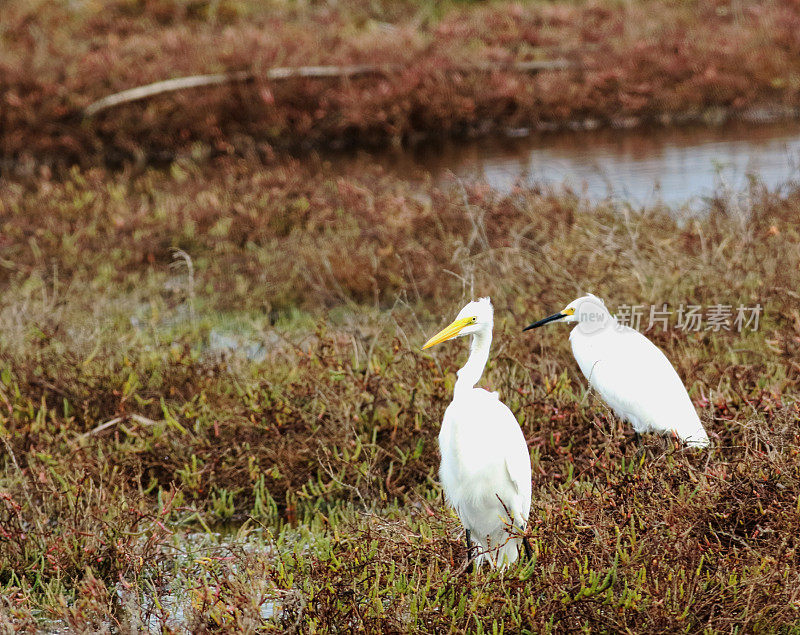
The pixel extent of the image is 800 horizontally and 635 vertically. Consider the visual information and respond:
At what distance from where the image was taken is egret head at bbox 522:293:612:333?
4289 mm

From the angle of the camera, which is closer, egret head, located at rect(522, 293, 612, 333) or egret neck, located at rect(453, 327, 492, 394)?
egret neck, located at rect(453, 327, 492, 394)

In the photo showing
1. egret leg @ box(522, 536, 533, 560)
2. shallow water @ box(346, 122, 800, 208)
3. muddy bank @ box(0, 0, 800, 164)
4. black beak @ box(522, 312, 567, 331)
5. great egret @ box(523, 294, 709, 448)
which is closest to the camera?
egret leg @ box(522, 536, 533, 560)

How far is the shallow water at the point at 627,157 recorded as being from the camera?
400 inches

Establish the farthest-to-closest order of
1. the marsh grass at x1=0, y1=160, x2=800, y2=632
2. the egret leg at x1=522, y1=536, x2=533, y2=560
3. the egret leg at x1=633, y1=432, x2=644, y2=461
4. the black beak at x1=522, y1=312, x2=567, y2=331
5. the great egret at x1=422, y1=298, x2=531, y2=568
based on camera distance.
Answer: the black beak at x1=522, y1=312, x2=567, y2=331 → the egret leg at x1=633, y1=432, x2=644, y2=461 → the great egret at x1=422, y1=298, x2=531, y2=568 → the egret leg at x1=522, y1=536, x2=533, y2=560 → the marsh grass at x1=0, y1=160, x2=800, y2=632

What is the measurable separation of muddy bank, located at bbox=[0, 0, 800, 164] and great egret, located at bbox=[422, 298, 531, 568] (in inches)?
357

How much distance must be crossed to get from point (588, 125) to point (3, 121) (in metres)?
7.79

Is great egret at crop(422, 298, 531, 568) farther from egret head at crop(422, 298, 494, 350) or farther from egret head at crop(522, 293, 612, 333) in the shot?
egret head at crop(522, 293, 612, 333)

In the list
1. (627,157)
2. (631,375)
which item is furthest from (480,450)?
(627,157)

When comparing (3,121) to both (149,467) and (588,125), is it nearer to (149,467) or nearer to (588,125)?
(588,125)

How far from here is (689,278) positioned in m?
5.57

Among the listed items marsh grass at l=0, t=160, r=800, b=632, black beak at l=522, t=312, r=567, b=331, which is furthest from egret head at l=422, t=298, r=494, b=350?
black beak at l=522, t=312, r=567, b=331

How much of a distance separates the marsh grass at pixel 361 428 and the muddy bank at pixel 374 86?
207 inches

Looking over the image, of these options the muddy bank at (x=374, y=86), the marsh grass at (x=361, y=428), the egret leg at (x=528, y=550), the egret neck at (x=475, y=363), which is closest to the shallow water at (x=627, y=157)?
the muddy bank at (x=374, y=86)

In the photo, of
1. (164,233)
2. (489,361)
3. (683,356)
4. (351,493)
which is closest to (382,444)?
(351,493)
